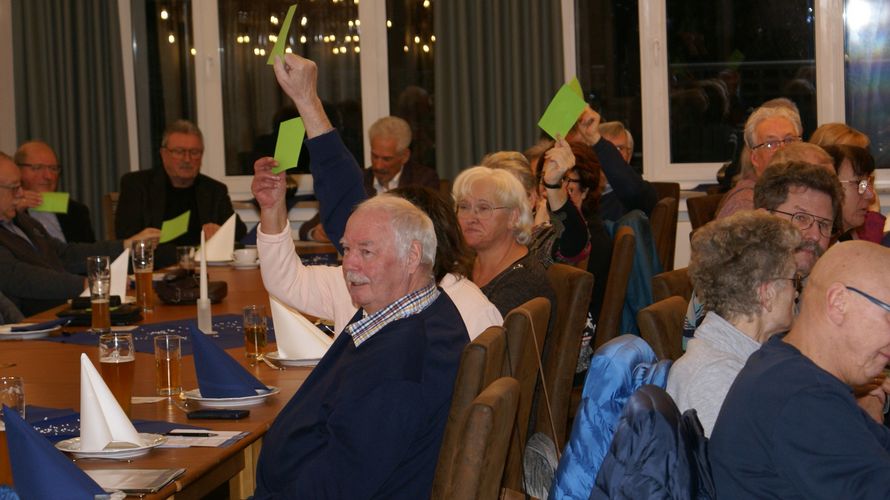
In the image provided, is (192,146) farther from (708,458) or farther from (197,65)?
(708,458)

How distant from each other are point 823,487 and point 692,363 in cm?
53

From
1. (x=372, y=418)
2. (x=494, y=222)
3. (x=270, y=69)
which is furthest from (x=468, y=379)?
(x=270, y=69)

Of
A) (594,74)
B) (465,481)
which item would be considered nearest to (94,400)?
(465,481)

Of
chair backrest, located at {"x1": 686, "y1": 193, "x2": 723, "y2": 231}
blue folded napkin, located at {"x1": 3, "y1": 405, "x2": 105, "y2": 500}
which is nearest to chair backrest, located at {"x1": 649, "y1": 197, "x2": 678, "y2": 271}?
chair backrest, located at {"x1": 686, "y1": 193, "x2": 723, "y2": 231}

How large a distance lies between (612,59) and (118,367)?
503 cm

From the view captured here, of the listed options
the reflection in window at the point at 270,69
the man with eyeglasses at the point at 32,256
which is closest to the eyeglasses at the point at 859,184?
the man with eyeglasses at the point at 32,256

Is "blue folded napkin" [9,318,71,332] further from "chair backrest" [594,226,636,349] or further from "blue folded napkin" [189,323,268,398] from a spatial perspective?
"chair backrest" [594,226,636,349]

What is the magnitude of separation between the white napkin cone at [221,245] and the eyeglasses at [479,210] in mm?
1784

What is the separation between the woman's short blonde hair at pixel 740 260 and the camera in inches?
95.1

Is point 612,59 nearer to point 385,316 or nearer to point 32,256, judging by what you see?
point 32,256

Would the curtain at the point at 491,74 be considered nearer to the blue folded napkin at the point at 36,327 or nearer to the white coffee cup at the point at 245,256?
the white coffee cup at the point at 245,256

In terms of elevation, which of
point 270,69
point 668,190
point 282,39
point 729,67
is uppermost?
point 270,69

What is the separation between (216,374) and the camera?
2.52 metres

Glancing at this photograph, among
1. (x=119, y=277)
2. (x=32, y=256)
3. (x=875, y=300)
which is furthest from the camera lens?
(x=32, y=256)
